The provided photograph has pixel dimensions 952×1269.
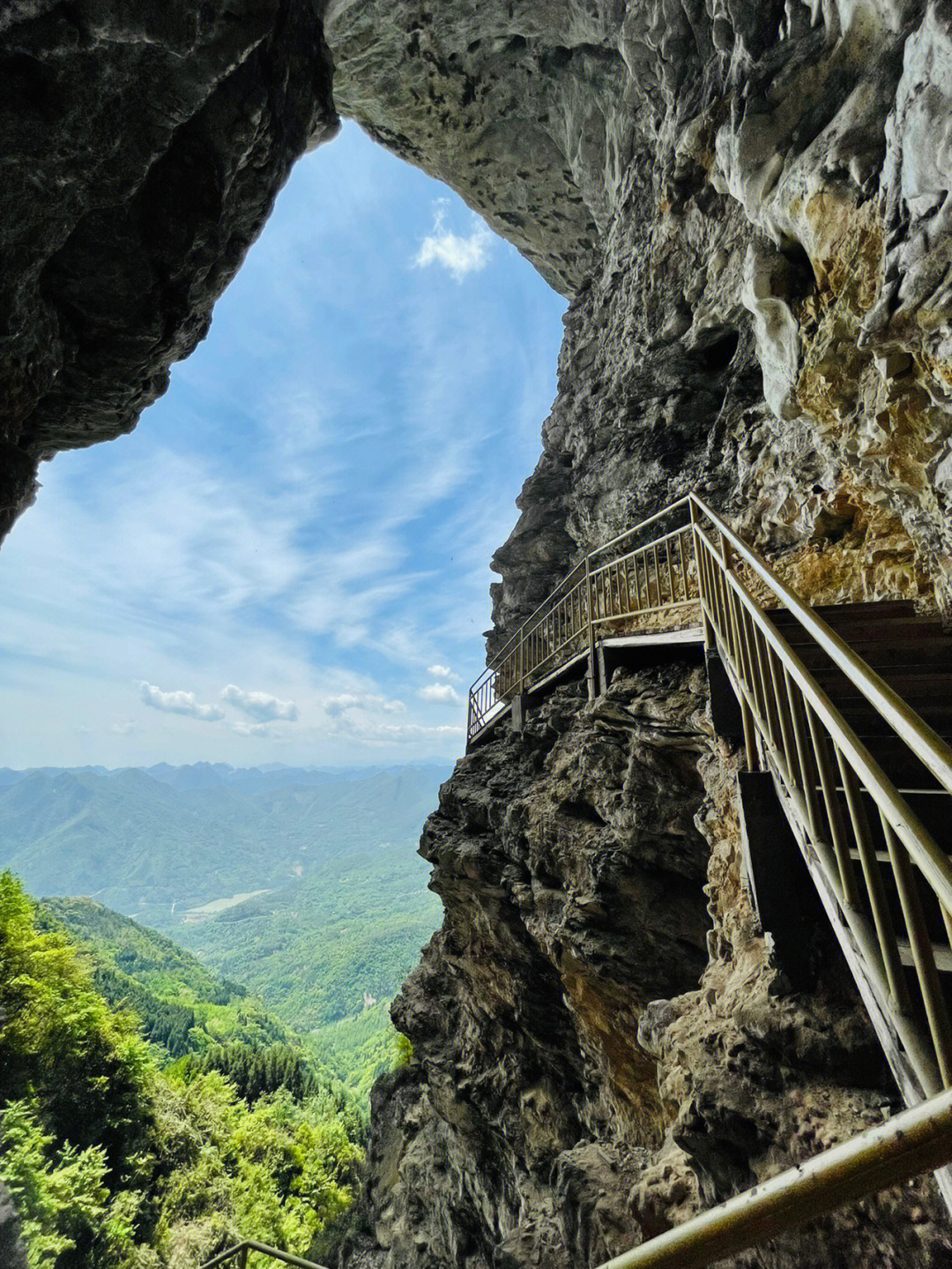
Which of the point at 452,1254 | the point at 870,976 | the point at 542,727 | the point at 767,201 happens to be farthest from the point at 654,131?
the point at 452,1254

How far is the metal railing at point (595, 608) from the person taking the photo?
19.2 feet

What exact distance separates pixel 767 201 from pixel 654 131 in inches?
348

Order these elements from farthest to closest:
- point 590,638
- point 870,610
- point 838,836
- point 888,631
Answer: point 590,638 < point 870,610 < point 888,631 < point 838,836

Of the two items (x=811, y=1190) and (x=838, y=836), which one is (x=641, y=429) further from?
(x=811, y=1190)

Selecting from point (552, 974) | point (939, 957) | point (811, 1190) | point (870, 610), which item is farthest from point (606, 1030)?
point (811, 1190)

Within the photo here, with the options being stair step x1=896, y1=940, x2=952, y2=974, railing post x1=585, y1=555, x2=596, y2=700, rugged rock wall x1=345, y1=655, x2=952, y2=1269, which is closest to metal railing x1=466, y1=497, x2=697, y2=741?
railing post x1=585, y1=555, x2=596, y2=700

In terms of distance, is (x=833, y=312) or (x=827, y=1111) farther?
(x=833, y=312)

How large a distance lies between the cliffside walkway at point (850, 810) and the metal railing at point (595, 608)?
1.47 ft

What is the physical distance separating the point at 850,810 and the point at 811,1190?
3.57ft

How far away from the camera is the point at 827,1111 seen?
238 centimetres

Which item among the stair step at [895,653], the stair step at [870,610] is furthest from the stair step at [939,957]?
the stair step at [870,610]

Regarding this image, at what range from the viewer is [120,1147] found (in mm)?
19328

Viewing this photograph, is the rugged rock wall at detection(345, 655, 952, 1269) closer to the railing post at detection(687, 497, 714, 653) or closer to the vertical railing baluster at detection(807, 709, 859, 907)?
the railing post at detection(687, 497, 714, 653)

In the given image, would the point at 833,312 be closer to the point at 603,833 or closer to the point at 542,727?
the point at 603,833
